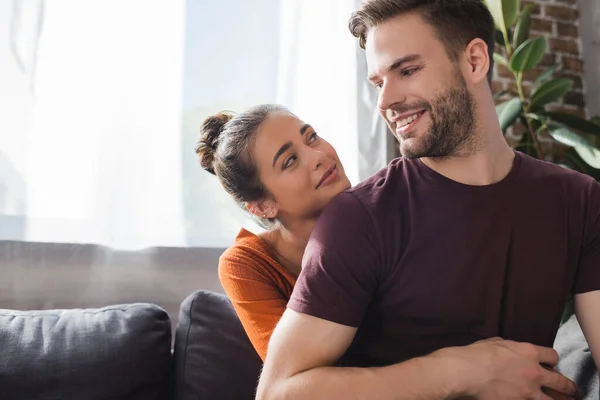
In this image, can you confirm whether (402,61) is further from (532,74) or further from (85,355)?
(532,74)

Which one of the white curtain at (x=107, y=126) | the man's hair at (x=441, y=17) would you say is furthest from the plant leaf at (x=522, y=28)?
the white curtain at (x=107, y=126)

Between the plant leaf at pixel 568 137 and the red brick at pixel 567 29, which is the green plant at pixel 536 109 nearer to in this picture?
the plant leaf at pixel 568 137

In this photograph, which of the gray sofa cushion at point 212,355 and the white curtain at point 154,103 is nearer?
the gray sofa cushion at point 212,355

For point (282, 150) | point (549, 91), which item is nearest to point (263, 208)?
point (282, 150)

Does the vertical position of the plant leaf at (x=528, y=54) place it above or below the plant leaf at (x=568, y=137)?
above

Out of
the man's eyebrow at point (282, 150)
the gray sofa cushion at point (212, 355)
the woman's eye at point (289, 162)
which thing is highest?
the man's eyebrow at point (282, 150)

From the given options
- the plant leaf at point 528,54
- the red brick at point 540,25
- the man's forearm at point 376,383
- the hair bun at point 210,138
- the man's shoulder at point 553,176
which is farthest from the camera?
the red brick at point 540,25

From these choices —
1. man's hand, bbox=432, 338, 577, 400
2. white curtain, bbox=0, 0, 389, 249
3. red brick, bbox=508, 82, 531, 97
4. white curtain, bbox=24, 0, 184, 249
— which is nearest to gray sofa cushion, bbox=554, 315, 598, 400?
man's hand, bbox=432, 338, 577, 400

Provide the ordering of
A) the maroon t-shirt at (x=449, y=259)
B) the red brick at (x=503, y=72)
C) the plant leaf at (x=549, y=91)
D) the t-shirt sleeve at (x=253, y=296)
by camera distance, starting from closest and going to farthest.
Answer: the maroon t-shirt at (x=449, y=259)
the t-shirt sleeve at (x=253, y=296)
the plant leaf at (x=549, y=91)
the red brick at (x=503, y=72)

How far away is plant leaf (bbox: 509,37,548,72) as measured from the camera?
2186 millimetres

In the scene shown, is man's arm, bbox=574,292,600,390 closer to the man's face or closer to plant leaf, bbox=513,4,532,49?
the man's face

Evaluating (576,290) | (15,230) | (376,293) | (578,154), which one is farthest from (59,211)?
(578,154)

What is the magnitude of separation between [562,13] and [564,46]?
161 millimetres

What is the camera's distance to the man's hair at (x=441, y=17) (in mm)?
1198
